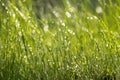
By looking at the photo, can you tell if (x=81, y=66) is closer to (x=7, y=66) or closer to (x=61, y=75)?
(x=61, y=75)

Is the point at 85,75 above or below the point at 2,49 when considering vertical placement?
below

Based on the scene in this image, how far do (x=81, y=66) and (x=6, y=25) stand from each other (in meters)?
0.64

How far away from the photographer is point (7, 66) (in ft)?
8.66

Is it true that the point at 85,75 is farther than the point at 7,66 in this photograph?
No

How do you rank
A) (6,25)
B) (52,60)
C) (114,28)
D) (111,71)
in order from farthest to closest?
(114,28) < (6,25) < (52,60) < (111,71)

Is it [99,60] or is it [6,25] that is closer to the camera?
[99,60]

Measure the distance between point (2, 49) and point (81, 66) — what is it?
0.59 metres

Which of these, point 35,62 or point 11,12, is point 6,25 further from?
point 35,62

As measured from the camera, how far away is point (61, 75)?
2479 mm

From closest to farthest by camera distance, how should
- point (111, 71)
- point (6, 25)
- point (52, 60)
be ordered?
point (111, 71)
point (52, 60)
point (6, 25)

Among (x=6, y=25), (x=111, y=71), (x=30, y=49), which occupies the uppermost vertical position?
(x=6, y=25)

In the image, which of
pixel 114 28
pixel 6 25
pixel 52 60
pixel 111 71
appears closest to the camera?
pixel 111 71

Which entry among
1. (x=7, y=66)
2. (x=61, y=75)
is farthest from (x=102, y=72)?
(x=7, y=66)

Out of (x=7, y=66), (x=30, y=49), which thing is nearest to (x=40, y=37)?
(x=30, y=49)
